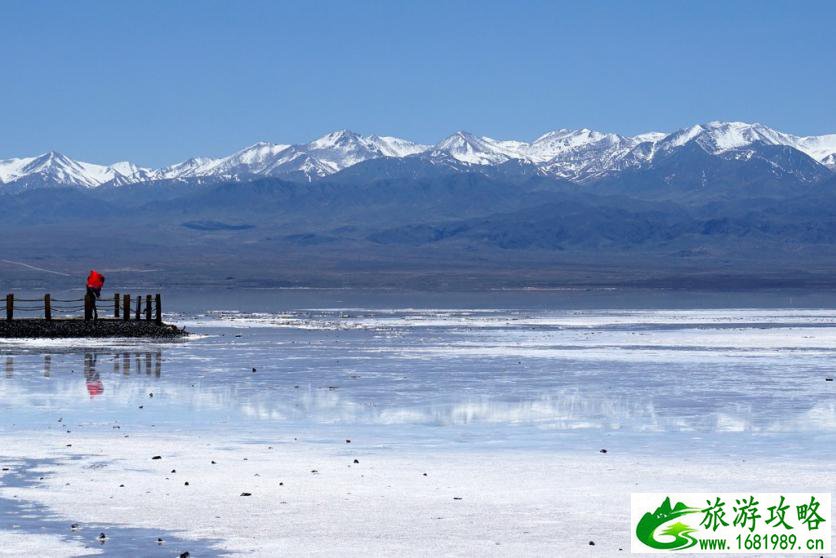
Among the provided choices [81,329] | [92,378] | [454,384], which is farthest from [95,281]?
[454,384]

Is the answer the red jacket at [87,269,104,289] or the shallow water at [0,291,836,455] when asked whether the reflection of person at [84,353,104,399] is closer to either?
the shallow water at [0,291,836,455]

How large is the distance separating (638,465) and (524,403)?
7.74m

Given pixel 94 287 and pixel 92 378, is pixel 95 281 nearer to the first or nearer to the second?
pixel 94 287

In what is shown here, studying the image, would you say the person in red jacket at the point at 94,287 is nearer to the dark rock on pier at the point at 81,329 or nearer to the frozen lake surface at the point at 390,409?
the dark rock on pier at the point at 81,329

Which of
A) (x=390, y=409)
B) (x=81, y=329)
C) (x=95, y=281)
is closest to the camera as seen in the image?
(x=390, y=409)

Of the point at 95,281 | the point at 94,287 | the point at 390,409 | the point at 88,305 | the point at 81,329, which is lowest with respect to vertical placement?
the point at 390,409

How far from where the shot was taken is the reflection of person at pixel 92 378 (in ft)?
91.6

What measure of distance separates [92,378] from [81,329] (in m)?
16.3

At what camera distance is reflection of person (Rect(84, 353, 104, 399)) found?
27922 mm

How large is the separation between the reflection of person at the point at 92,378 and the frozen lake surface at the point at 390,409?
0.15 ft

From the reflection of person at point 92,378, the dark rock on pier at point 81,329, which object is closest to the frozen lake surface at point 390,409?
the reflection of person at point 92,378

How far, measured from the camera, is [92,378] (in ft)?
101

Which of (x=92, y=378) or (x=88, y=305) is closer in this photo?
(x=92, y=378)

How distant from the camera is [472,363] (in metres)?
35.8
